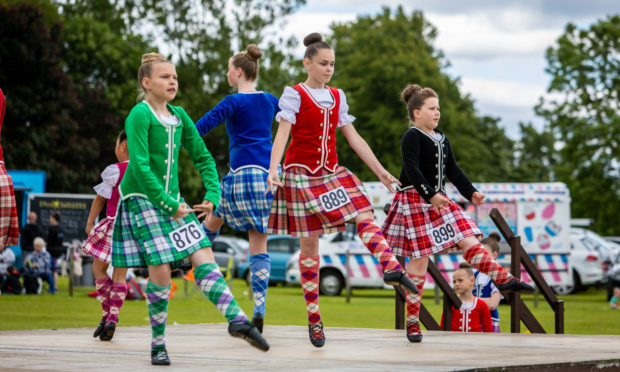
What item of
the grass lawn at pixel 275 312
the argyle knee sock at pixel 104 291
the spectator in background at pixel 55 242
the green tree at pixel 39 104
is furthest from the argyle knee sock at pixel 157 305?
the green tree at pixel 39 104

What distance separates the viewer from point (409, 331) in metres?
7.23

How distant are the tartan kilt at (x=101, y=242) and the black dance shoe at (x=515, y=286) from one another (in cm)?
320

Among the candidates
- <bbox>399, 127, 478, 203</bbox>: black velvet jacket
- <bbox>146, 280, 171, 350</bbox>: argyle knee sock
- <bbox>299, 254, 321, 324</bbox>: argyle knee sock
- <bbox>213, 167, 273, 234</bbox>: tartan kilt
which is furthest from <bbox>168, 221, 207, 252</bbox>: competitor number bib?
<bbox>399, 127, 478, 203</bbox>: black velvet jacket

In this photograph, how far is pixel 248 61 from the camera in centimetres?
767

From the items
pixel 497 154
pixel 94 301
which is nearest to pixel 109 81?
pixel 94 301

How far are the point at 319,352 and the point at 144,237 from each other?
151 centimetres

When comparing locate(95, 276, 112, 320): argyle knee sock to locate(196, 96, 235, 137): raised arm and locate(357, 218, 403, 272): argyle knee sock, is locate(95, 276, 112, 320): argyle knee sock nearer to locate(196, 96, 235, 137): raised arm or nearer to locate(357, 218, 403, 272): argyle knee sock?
locate(196, 96, 235, 137): raised arm

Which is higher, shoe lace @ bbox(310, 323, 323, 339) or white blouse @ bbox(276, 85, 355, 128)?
white blouse @ bbox(276, 85, 355, 128)

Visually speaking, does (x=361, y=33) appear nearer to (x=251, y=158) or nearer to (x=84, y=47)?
(x=84, y=47)

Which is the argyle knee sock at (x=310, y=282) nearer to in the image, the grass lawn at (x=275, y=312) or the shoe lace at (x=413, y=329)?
the shoe lace at (x=413, y=329)

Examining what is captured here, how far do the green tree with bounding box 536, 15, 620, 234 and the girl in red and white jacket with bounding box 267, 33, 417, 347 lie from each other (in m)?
33.7

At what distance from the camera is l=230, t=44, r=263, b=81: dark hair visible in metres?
7.66

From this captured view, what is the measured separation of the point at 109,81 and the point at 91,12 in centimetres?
402

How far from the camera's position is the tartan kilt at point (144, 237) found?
5527mm
